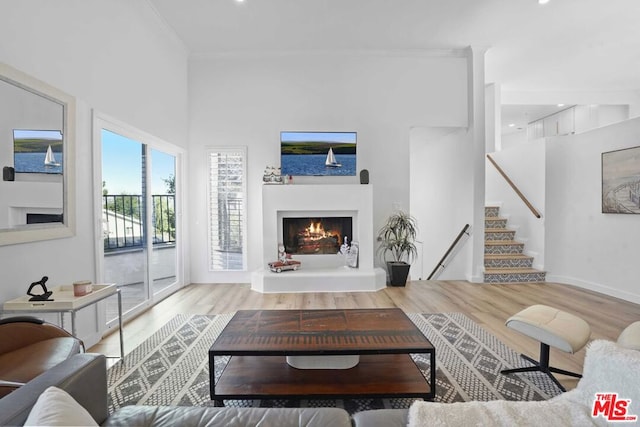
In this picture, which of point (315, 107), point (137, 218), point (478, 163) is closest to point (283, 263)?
point (137, 218)

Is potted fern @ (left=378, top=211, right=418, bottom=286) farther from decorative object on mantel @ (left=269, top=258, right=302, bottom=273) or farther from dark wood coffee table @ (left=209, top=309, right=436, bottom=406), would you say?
dark wood coffee table @ (left=209, top=309, right=436, bottom=406)

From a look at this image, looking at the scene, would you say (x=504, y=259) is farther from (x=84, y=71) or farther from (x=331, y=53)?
(x=84, y=71)

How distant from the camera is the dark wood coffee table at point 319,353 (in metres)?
1.80

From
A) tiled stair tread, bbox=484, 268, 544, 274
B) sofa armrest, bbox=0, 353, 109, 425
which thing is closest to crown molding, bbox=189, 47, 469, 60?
tiled stair tread, bbox=484, 268, 544, 274

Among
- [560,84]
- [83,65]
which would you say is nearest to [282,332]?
[83,65]

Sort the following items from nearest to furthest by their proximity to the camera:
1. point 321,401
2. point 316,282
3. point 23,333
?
point 23,333 → point 321,401 → point 316,282

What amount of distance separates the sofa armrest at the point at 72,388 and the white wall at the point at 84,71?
1354 millimetres

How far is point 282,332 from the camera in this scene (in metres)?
2.09

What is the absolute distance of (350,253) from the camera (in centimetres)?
487

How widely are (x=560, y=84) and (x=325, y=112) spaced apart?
5200 mm

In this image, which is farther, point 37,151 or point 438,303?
point 438,303

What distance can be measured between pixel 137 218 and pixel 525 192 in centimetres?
618

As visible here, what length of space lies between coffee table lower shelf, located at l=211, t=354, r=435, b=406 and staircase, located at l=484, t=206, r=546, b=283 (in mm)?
3604

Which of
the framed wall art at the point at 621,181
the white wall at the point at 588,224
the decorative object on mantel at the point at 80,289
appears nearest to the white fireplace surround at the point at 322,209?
the decorative object on mantel at the point at 80,289
